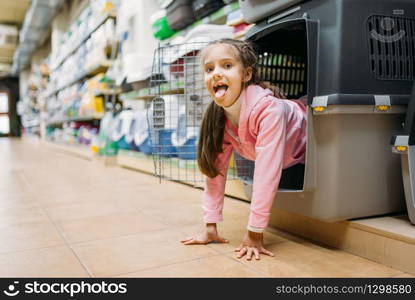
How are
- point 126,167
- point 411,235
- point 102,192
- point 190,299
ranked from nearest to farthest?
point 190,299
point 411,235
point 102,192
point 126,167

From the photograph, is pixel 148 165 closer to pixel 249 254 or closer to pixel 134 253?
pixel 134 253

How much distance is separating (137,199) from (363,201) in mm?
1213

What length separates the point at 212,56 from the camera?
1.11 metres

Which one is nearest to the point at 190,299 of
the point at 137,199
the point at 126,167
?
the point at 137,199

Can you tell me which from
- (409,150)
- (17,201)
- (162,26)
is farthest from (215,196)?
(162,26)

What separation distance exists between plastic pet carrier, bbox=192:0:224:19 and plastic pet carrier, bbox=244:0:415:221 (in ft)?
4.02

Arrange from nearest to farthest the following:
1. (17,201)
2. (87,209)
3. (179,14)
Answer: (87,209), (17,201), (179,14)

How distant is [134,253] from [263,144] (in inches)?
19.0

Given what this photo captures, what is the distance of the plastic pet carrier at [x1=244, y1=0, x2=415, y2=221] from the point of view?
3.43 feet

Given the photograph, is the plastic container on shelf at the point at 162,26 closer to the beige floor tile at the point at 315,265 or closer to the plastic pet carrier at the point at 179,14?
the plastic pet carrier at the point at 179,14

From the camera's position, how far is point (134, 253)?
1.16 meters

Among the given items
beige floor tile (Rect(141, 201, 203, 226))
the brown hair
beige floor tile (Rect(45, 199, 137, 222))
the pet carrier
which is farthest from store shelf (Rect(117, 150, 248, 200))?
the pet carrier

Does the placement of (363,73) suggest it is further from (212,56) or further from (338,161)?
(212,56)

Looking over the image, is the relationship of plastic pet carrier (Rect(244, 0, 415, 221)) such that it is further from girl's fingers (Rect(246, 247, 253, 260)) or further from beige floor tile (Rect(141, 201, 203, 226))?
beige floor tile (Rect(141, 201, 203, 226))
